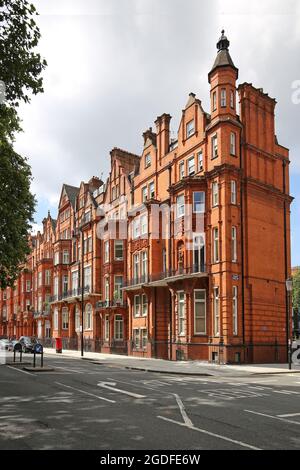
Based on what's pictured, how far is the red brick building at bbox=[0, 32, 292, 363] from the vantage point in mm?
32562

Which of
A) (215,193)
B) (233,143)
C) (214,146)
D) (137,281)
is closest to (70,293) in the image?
(137,281)

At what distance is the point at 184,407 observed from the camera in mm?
12820

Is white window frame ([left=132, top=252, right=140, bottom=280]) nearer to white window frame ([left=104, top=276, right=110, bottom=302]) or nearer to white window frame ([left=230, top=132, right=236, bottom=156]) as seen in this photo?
white window frame ([left=104, top=276, right=110, bottom=302])

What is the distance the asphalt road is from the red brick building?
1342 cm

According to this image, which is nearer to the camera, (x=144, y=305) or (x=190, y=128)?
(x=190, y=128)

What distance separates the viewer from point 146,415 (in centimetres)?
1152

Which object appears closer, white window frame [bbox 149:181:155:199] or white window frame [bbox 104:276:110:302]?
white window frame [bbox 149:181:155:199]

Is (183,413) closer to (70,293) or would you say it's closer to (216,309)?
(216,309)

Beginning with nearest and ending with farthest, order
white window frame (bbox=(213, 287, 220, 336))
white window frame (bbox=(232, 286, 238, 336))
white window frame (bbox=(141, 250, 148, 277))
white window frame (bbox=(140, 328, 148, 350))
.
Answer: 1. white window frame (bbox=(232, 286, 238, 336))
2. white window frame (bbox=(213, 287, 220, 336))
3. white window frame (bbox=(140, 328, 148, 350))
4. white window frame (bbox=(141, 250, 148, 277))

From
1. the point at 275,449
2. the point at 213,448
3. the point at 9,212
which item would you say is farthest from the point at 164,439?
the point at 9,212

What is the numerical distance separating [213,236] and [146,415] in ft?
74.0

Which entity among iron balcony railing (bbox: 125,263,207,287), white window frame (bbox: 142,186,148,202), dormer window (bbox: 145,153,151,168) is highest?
dormer window (bbox: 145,153,151,168)

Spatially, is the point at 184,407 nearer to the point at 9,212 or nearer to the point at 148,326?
the point at 9,212

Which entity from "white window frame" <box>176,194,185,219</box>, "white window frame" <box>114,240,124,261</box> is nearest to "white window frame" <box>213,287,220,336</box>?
"white window frame" <box>176,194,185,219</box>
